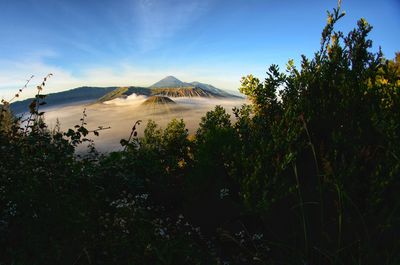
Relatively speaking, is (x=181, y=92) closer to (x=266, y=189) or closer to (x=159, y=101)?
(x=159, y=101)

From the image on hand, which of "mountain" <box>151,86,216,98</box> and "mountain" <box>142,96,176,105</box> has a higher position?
"mountain" <box>151,86,216,98</box>

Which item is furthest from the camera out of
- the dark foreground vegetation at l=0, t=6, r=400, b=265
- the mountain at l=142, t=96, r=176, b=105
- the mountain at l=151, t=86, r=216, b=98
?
the mountain at l=142, t=96, r=176, b=105

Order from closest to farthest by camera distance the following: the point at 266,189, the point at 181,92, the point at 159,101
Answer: the point at 266,189 → the point at 181,92 → the point at 159,101

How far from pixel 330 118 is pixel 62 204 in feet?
14.1

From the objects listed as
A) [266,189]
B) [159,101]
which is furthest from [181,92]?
[266,189]

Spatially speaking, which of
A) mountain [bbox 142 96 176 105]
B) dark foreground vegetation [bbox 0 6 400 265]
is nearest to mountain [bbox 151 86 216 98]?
mountain [bbox 142 96 176 105]

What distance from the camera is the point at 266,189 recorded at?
3.88 metres

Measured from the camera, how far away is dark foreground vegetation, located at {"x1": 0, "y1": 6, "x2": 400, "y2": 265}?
140 inches

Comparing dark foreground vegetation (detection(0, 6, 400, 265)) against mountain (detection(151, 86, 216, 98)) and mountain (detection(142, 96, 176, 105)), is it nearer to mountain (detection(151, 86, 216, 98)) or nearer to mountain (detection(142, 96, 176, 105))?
mountain (detection(151, 86, 216, 98))

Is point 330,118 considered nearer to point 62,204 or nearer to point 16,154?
point 62,204

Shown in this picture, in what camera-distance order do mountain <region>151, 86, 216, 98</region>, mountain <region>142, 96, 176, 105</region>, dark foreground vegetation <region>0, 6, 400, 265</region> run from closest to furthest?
dark foreground vegetation <region>0, 6, 400, 265</region>
mountain <region>151, 86, 216, 98</region>
mountain <region>142, 96, 176, 105</region>

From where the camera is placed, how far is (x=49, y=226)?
3980 millimetres

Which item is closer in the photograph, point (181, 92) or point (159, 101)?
point (181, 92)

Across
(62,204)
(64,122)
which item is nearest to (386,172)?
(62,204)
